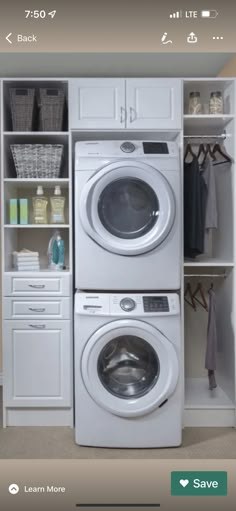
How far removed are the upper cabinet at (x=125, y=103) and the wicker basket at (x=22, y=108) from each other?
248 mm

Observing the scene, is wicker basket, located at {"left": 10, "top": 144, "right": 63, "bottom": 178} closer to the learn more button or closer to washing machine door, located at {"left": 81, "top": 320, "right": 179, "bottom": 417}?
washing machine door, located at {"left": 81, "top": 320, "right": 179, "bottom": 417}

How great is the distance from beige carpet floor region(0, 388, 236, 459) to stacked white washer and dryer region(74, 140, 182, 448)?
2.2 inches

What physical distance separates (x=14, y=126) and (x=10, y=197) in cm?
45

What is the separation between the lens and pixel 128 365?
241 centimetres

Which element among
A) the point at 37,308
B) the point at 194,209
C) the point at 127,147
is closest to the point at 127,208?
the point at 127,147

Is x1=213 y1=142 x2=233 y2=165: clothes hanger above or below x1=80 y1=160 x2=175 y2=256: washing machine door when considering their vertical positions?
above

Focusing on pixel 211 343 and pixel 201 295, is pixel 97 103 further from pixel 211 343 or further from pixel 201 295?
pixel 211 343

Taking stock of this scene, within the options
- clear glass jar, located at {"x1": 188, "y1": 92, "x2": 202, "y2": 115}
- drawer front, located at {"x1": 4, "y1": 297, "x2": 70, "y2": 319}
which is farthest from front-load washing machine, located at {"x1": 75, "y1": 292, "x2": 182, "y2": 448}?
clear glass jar, located at {"x1": 188, "y1": 92, "x2": 202, "y2": 115}

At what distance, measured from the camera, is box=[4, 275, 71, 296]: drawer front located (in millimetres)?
2623

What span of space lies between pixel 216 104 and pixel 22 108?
3.84ft

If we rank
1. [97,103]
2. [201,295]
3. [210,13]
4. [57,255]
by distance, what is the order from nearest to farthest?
[210,13] < [97,103] < [57,255] < [201,295]

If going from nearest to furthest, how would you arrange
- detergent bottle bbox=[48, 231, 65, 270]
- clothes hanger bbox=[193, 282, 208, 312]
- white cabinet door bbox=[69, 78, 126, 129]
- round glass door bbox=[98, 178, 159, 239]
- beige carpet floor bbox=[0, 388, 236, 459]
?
beige carpet floor bbox=[0, 388, 236, 459], round glass door bbox=[98, 178, 159, 239], white cabinet door bbox=[69, 78, 126, 129], detergent bottle bbox=[48, 231, 65, 270], clothes hanger bbox=[193, 282, 208, 312]

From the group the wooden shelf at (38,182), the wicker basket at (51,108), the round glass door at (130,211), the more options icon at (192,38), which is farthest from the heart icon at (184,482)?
the wicker basket at (51,108)

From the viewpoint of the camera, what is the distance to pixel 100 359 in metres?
2.37
